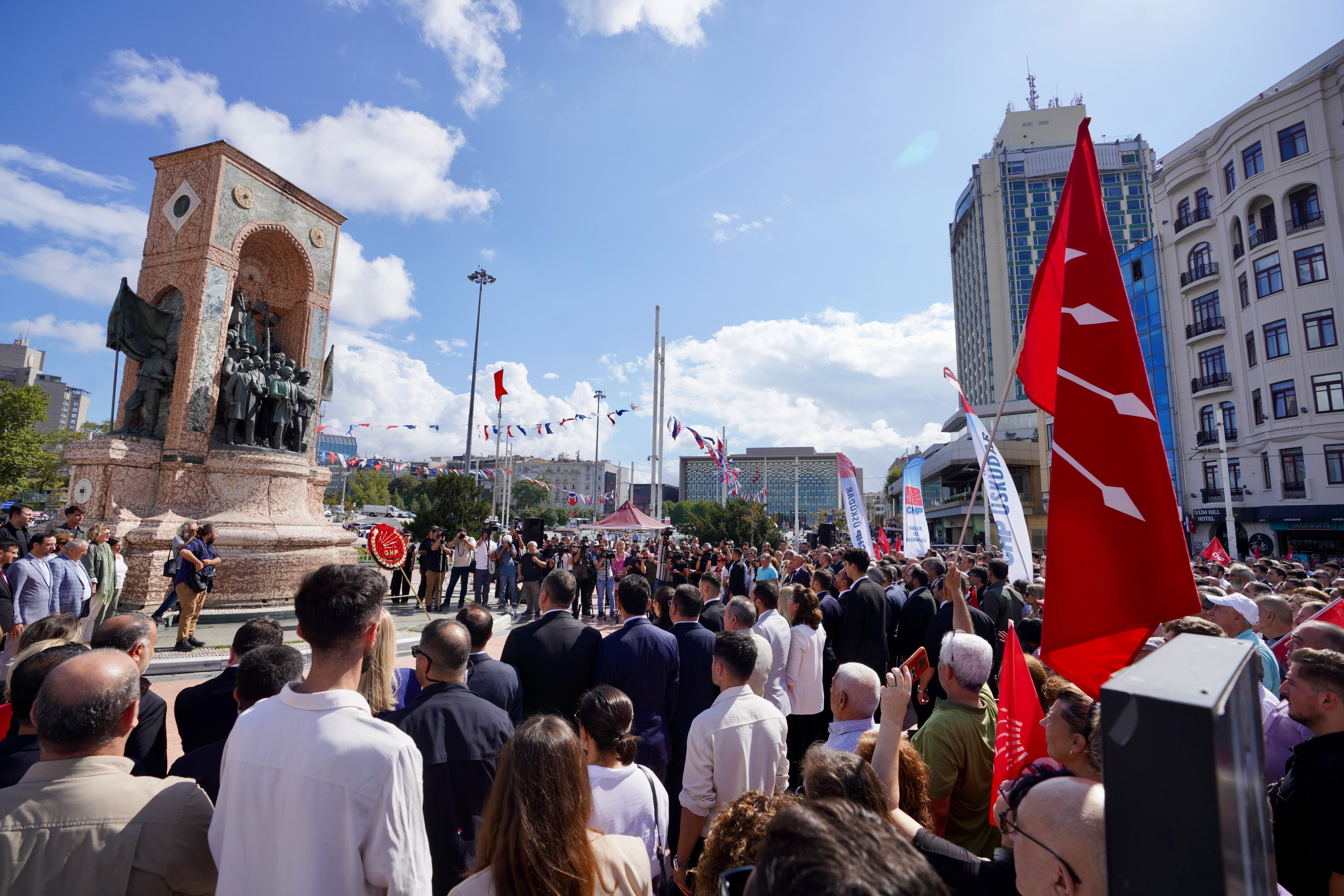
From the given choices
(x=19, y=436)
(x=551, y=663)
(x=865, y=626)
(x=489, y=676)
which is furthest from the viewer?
(x=19, y=436)

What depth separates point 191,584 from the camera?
8.59 m

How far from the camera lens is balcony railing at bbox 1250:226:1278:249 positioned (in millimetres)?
26781

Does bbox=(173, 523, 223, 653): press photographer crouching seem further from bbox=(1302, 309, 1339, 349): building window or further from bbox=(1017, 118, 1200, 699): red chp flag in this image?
bbox=(1302, 309, 1339, 349): building window

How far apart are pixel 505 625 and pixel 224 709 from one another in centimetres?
1005

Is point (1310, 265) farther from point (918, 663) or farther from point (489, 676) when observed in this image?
point (489, 676)

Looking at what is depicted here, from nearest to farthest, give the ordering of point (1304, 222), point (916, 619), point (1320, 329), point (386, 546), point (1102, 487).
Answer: point (1102, 487) < point (916, 619) < point (386, 546) < point (1320, 329) < point (1304, 222)

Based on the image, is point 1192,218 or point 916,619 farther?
point 1192,218

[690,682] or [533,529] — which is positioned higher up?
[533,529]

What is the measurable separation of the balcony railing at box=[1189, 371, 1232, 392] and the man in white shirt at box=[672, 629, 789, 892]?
122 ft

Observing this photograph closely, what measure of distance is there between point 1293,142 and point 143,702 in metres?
39.6

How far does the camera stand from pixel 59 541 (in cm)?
692

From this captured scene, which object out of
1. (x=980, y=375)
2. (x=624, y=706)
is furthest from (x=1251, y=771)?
(x=980, y=375)

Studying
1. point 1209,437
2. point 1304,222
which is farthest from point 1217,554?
point 1209,437

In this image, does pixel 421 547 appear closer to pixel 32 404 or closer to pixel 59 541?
pixel 59 541
